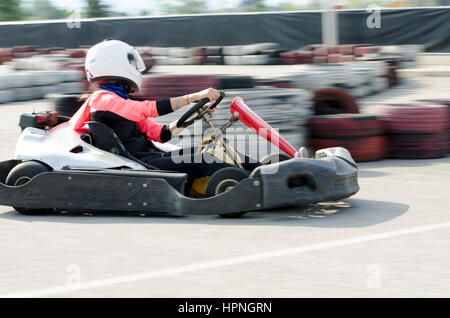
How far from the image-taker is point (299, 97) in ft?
21.9

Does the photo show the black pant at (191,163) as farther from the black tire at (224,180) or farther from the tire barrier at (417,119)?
the tire barrier at (417,119)

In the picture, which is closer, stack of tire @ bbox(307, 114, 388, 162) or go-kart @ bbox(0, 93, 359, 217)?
go-kart @ bbox(0, 93, 359, 217)

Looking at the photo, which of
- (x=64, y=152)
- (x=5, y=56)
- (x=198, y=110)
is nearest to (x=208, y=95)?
(x=198, y=110)

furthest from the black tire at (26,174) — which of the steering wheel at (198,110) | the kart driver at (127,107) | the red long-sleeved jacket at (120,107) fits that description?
the steering wheel at (198,110)

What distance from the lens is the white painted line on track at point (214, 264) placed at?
3111 millimetres

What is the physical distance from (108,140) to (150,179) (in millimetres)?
459

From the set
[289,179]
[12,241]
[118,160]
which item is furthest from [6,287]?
[289,179]

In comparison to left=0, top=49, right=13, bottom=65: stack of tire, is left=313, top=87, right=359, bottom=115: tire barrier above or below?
below

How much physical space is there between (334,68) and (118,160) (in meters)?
6.74

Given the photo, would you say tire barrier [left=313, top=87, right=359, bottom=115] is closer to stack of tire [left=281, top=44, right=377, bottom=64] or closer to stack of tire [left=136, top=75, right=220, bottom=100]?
stack of tire [left=136, top=75, right=220, bottom=100]

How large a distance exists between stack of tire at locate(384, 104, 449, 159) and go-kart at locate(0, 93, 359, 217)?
2078mm

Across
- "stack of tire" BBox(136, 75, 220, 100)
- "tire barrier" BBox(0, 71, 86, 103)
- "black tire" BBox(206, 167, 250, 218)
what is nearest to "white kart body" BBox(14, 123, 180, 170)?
"black tire" BBox(206, 167, 250, 218)

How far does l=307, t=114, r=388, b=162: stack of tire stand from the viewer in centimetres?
641

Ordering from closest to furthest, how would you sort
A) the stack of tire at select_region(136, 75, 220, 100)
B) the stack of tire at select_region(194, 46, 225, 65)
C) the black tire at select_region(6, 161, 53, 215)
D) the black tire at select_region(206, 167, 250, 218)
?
the black tire at select_region(206, 167, 250, 218) → the black tire at select_region(6, 161, 53, 215) → the stack of tire at select_region(136, 75, 220, 100) → the stack of tire at select_region(194, 46, 225, 65)
